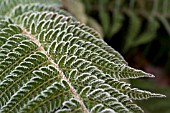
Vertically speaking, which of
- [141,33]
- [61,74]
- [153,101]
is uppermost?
[141,33]

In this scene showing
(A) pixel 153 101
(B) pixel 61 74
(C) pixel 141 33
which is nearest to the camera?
(B) pixel 61 74

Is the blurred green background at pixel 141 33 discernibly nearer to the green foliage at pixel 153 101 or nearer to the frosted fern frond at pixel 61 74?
the green foliage at pixel 153 101

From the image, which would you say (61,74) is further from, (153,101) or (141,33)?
(141,33)

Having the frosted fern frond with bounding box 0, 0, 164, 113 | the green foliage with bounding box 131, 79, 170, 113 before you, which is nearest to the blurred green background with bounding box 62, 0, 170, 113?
the green foliage with bounding box 131, 79, 170, 113

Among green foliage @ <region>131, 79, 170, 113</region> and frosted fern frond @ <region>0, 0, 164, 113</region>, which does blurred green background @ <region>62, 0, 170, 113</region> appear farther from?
frosted fern frond @ <region>0, 0, 164, 113</region>

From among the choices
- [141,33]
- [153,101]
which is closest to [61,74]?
[153,101]

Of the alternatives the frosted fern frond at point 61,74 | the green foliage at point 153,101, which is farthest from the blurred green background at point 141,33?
the frosted fern frond at point 61,74
